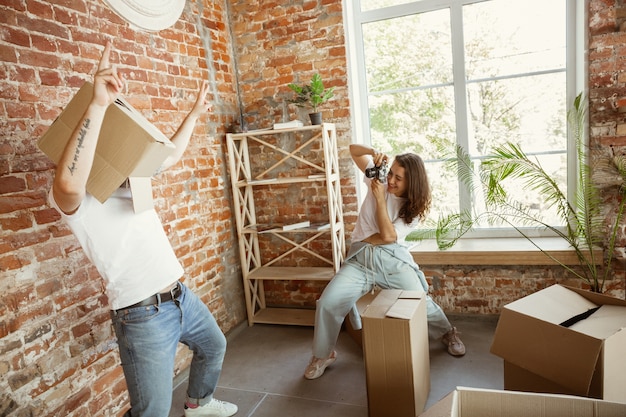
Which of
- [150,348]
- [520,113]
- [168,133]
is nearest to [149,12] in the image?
[168,133]

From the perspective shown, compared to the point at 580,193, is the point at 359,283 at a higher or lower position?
lower

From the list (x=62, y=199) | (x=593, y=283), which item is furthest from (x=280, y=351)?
(x=593, y=283)

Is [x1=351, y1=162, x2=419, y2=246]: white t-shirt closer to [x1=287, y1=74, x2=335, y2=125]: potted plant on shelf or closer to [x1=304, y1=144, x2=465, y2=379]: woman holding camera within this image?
[x1=304, y1=144, x2=465, y2=379]: woman holding camera

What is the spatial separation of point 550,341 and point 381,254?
1.07m

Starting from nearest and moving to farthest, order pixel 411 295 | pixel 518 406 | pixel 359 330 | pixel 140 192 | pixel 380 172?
1. pixel 518 406
2. pixel 140 192
3. pixel 411 295
4. pixel 380 172
5. pixel 359 330

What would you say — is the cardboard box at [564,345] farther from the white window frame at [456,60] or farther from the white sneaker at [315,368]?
the white window frame at [456,60]

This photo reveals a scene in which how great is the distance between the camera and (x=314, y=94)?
3172mm

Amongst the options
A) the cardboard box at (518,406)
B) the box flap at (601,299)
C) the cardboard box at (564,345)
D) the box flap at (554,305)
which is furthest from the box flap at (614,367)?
the cardboard box at (518,406)

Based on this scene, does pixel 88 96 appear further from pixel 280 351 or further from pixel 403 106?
pixel 403 106

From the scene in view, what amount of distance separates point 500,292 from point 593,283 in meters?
0.60

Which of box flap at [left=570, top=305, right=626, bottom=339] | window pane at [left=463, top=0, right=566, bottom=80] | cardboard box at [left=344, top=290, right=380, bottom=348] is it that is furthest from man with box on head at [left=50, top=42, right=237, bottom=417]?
window pane at [left=463, top=0, right=566, bottom=80]

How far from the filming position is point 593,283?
289cm

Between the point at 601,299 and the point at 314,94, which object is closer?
the point at 601,299

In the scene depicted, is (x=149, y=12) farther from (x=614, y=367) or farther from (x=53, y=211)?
(x=614, y=367)
